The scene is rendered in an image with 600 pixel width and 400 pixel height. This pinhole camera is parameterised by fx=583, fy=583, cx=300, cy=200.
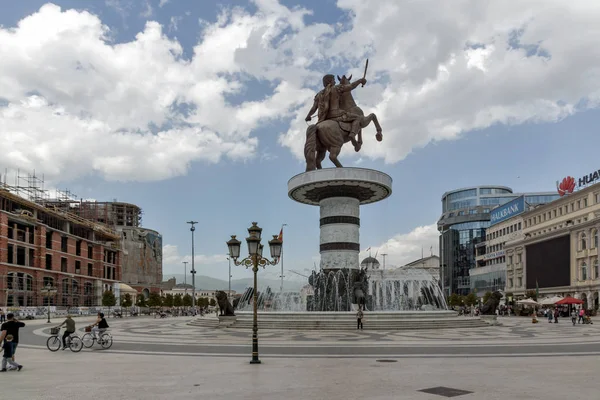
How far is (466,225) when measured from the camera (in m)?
150

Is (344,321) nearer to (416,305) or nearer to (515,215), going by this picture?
(416,305)

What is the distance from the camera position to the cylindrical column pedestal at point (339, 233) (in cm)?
4416

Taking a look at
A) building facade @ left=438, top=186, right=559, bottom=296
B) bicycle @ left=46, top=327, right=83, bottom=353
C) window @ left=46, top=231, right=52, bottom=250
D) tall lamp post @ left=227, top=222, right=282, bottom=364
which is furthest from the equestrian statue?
building facade @ left=438, top=186, right=559, bottom=296

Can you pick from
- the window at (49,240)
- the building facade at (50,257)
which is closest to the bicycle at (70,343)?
the building facade at (50,257)

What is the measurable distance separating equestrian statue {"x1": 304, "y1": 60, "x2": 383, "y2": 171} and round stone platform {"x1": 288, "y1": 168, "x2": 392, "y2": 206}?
7.13 ft

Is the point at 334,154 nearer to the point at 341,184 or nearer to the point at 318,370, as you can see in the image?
the point at 341,184

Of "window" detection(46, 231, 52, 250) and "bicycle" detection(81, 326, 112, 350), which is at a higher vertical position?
"window" detection(46, 231, 52, 250)

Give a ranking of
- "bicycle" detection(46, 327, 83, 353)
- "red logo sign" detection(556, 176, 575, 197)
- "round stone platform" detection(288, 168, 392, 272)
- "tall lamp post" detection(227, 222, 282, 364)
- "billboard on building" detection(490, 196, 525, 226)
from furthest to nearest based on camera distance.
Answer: "billboard on building" detection(490, 196, 525, 226), "red logo sign" detection(556, 176, 575, 197), "round stone platform" detection(288, 168, 392, 272), "bicycle" detection(46, 327, 83, 353), "tall lamp post" detection(227, 222, 282, 364)

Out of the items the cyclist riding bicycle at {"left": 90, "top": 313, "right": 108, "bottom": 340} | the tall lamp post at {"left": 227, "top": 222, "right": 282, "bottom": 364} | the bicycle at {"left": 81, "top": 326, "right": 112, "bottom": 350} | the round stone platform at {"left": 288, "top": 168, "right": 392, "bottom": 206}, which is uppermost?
the round stone platform at {"left": 288, "top": 168, "right": 392, "bottom": 206}

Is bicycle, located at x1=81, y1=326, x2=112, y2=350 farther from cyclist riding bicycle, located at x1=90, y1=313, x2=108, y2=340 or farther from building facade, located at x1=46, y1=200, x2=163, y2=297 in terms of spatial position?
building facade, located at x1=46, y1=200, x2=163, y2=297

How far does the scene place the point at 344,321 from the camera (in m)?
35.2

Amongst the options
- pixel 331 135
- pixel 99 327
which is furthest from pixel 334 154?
pixel 99 327

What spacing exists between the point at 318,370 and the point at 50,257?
84.0 m

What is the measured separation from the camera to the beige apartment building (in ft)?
250
